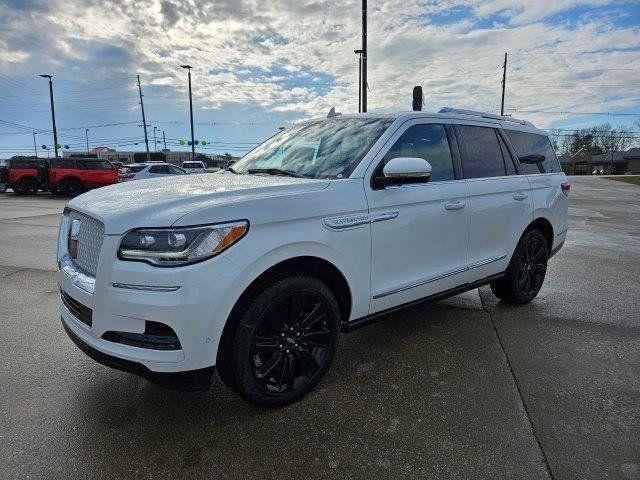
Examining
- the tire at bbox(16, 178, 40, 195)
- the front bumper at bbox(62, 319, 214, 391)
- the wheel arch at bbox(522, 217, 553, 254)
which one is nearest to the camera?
the front bumper at bbox(62, 319, 214, 391)

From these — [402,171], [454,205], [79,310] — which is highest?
[402,171]

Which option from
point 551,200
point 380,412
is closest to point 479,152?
point 551,200

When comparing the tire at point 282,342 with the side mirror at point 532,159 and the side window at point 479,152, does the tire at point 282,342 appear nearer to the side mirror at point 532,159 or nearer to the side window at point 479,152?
the side window at point 479,152

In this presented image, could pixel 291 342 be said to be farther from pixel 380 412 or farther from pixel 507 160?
pixel 507 160

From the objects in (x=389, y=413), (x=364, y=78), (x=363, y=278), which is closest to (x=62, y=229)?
(x=363, y=278)

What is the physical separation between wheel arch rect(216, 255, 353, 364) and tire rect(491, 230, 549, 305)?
227 centimetres

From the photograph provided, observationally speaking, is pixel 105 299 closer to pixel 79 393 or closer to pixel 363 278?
pixel 79 393

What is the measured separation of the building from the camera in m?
87.9

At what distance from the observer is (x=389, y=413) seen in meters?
2.78

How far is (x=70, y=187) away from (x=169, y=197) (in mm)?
20786

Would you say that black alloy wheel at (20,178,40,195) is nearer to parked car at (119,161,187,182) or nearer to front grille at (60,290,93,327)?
parked car at (119,161,187,182)

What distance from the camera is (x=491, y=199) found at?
4051mm

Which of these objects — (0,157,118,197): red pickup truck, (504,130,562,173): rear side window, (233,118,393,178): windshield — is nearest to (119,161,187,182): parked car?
(0,157,118,197): red pickup truck

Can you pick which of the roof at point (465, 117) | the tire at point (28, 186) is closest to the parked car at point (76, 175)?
the tire at point (28, 186)
